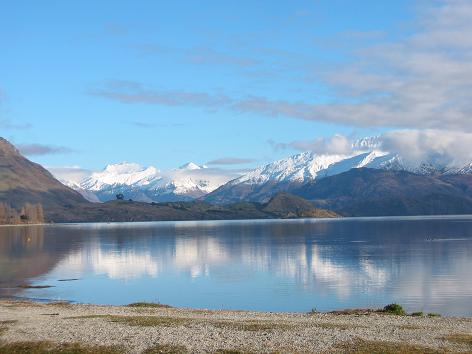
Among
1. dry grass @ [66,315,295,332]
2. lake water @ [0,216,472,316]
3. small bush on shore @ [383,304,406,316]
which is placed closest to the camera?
dry grass @ [66,315,295,332]

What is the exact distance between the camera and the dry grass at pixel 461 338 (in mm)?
41250

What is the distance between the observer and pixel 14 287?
101 metres

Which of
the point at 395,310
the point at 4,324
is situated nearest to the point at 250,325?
the point at 4,324

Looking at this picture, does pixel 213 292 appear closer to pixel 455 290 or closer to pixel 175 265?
pixel 455 290

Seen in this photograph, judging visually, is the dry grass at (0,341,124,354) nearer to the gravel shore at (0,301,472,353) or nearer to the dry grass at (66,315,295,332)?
the gravel shore at (0,301,472,353)

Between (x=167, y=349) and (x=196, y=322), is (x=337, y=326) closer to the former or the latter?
(x=196, y=322)

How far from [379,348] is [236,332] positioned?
33.6 ft

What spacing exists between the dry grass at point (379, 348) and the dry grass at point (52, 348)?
1373 cm

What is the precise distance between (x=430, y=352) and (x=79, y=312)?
112ft

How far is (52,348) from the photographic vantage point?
133ft

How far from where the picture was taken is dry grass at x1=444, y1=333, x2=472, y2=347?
135 ft

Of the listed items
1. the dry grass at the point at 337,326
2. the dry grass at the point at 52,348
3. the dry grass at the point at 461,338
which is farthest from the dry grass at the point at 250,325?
the dry grass at the point at 461,338

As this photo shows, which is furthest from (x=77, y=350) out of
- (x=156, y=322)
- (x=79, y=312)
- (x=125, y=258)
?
(x=125, y=258)

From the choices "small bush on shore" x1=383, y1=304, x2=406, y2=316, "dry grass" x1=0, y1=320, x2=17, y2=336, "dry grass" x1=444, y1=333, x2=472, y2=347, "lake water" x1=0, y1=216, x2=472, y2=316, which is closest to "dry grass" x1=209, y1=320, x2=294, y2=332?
"dry grass" x1=444, y1=333, x2=472, y2=347
